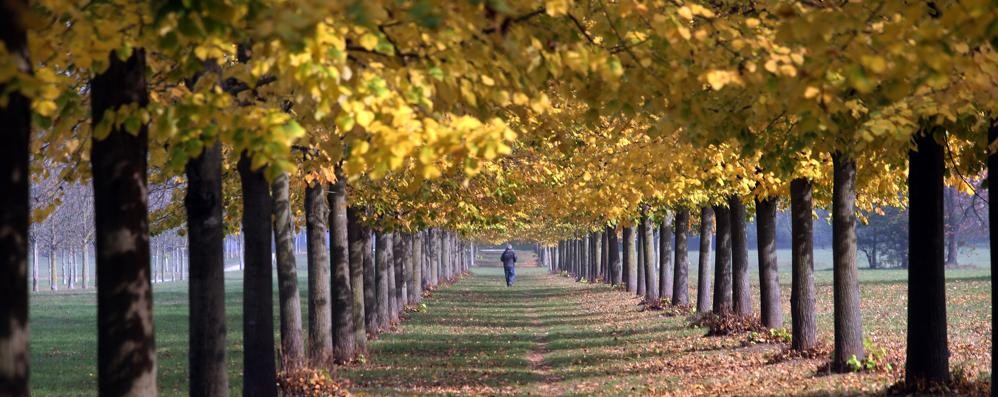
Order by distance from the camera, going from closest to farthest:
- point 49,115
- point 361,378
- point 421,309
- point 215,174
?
point 49,115 < point 215,174 < point 361,378 < point 421,309

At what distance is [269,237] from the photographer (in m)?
12.1

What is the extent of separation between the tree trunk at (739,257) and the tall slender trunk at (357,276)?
8.13m

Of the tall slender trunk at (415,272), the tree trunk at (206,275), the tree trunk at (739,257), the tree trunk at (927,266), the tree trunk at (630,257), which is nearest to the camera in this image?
the tree trunk at (206,275)

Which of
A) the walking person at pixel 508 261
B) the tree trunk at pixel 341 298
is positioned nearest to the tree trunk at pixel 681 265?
the tree trunk at pixel 341 298

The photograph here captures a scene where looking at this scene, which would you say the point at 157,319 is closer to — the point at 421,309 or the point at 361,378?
the point at 421,309

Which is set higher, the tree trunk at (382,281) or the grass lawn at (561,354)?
the tree trunk at (382,281)

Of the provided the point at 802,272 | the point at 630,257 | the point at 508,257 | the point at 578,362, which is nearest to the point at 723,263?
the point at 578,362

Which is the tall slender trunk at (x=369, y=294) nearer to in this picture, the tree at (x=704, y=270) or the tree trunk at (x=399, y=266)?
the tree at (x=704, y=270)

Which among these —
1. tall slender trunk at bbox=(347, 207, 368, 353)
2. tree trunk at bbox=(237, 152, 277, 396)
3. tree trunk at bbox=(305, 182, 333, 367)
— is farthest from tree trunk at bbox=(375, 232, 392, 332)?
tree trunk at bbox=(237, 152, 277, 396)

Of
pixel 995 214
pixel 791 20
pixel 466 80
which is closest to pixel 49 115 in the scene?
pixel 466 80

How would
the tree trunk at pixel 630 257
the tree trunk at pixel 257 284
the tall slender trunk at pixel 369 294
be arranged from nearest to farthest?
1. the tree trunk at pixel 257 284
2. the tall slender trunk at pixel 369 294
3. the tree trunk at pixel 630 257

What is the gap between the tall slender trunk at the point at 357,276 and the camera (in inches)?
862

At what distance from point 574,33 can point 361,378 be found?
12.0m

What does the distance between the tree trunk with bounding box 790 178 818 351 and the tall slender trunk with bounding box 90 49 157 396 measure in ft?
44.5
